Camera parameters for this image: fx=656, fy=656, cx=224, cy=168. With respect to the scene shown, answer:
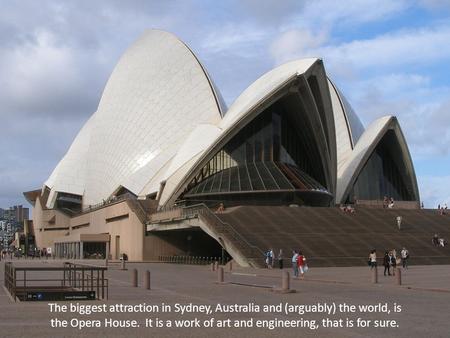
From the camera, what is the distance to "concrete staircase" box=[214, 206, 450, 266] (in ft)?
102

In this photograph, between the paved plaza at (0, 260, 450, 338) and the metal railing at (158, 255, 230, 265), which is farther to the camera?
the metal railing at (158, 255, 230, 265)

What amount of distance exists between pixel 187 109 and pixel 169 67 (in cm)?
485

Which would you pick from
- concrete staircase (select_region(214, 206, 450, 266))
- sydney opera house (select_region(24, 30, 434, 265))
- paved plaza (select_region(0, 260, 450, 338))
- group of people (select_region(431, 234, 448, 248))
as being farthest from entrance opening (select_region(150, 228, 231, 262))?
paved plaza (select_region(0, 260, 450, 338))

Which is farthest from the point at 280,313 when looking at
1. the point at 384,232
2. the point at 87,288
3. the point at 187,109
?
the point at 187,109

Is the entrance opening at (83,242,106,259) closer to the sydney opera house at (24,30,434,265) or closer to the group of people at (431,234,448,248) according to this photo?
the sydney opera house at (24,30,434,265)

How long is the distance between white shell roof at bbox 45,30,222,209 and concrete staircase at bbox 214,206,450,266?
1642 cm

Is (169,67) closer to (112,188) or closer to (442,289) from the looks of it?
(112,188)

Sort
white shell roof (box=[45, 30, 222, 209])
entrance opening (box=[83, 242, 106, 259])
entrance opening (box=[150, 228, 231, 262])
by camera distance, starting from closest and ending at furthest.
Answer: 1. entrance opening (box=[150, 228, 231, 262])
2. white shell roof (box=[45, 30, 222, 209])
3. entrance opening (box=[83, 242, 106, 259])

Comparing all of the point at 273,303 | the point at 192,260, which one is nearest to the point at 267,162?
the point at 192,260

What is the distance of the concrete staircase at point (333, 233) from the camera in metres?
31.1

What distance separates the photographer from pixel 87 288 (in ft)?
54.0

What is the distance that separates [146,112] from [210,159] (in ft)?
37.0

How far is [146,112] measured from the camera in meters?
55.3

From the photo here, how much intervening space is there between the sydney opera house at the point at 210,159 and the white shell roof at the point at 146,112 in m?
0.11
